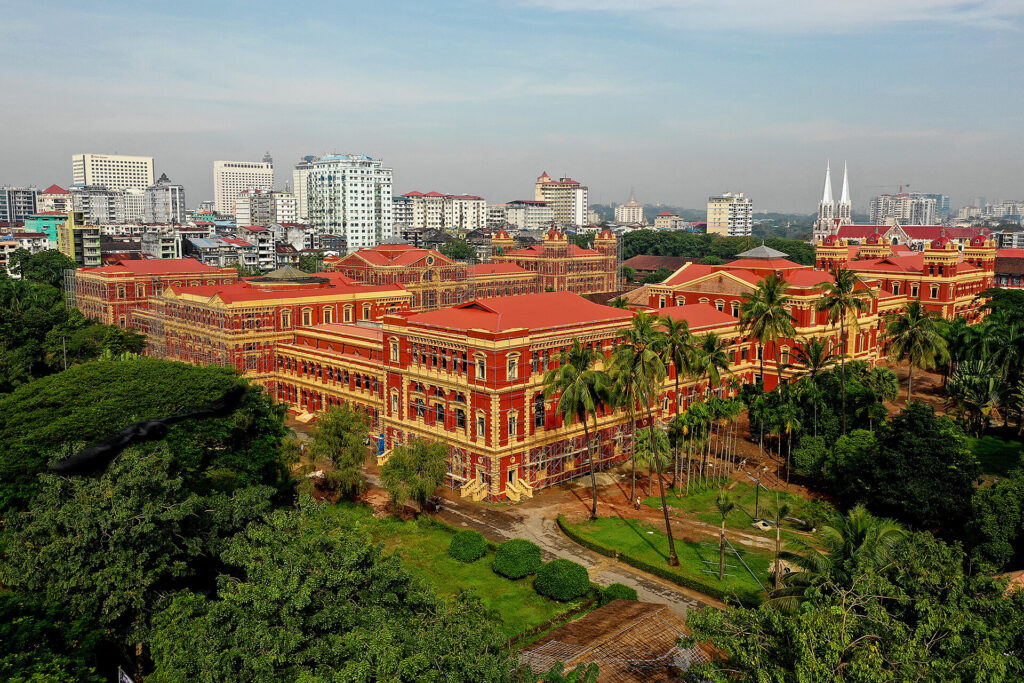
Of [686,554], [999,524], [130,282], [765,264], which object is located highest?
[765,264]

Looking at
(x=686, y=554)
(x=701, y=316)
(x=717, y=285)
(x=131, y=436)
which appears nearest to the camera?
(x=131, y=436)

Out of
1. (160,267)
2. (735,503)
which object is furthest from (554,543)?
(160,267)

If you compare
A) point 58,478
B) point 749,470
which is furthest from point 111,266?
point 749,470

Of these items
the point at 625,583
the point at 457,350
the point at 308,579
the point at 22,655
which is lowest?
the point at 625,583

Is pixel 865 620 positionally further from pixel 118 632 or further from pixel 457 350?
pixel 457 350

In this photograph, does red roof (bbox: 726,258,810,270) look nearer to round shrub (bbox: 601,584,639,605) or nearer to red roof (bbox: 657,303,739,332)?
red roof (bbox: 657,303,739,332)

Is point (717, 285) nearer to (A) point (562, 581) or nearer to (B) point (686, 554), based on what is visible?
(B) point (686, 554)
